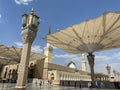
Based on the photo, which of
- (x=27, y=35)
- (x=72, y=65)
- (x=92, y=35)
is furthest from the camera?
(x=72, y=65)

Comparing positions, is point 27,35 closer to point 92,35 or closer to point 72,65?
point 92,35

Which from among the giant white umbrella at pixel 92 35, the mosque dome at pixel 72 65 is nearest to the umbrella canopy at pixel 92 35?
the giant white umbrella at pixel 92 35

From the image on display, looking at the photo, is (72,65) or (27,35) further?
(72,65)

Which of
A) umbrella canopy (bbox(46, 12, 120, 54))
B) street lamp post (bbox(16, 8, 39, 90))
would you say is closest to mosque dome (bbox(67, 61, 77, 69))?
umbrella canopy (bbox(46, 12, 120, 54))

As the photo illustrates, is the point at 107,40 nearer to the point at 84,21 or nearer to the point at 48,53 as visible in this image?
the point at 84,21

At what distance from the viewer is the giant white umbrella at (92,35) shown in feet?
71.1

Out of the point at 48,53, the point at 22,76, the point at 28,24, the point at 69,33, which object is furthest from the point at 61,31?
the point at 48,53

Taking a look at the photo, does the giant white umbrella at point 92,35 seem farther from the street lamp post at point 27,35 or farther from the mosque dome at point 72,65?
the mosque dome at point 72,65

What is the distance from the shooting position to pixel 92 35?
25016mm

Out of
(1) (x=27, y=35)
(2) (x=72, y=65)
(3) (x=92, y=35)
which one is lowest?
(1) (x=27, y=35)

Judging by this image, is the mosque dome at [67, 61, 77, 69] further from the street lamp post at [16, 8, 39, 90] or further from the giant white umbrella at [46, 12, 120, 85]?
the street lamp post at [16, 8, 39, 90]

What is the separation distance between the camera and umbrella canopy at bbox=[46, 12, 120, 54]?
21.6 metres

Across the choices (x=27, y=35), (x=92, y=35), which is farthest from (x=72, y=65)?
(x=27, y=35)

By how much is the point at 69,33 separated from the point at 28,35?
12763mm
